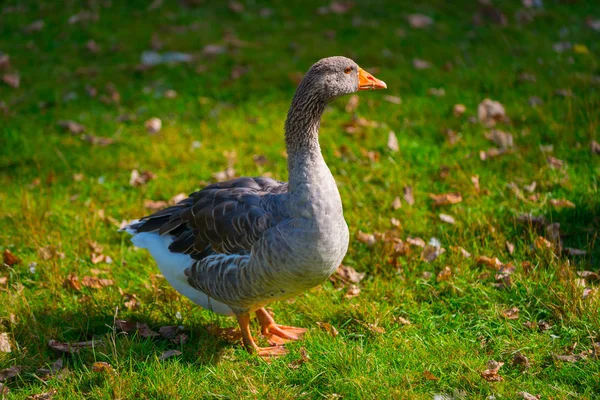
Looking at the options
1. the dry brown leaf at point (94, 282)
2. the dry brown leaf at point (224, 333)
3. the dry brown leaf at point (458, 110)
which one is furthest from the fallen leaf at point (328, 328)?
the dry brown leaf at point (458, 110)

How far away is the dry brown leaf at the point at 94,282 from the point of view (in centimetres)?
513

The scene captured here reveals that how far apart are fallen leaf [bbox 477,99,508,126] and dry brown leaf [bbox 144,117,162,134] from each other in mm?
3872

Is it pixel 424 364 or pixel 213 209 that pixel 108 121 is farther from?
pixel 424 364

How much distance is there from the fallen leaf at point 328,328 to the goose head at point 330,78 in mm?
1610

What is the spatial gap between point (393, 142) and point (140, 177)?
9.19ft

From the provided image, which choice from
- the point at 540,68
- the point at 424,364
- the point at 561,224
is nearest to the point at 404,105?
the point at 540,68

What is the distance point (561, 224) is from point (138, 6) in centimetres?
865

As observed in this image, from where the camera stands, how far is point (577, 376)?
3.82 meters

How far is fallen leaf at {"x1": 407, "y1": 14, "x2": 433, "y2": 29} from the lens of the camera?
10.2 m

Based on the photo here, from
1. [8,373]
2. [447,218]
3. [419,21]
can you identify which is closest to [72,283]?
[8,373]

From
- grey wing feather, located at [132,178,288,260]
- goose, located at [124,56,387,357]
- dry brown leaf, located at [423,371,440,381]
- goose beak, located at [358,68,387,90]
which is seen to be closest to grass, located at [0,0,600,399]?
dry brown leaf, located at [423,371,440,381]

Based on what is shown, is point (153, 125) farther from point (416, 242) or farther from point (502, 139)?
point (502, 139)

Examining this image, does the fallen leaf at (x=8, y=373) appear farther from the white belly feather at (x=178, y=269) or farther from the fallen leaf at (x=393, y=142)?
the fallen leaf at (x=393, y=142)

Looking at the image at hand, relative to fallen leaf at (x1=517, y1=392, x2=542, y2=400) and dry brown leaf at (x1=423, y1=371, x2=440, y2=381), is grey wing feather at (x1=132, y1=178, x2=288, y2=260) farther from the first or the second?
fallen leaf at (x1=517, y1=392, x2=542, y2=400)
